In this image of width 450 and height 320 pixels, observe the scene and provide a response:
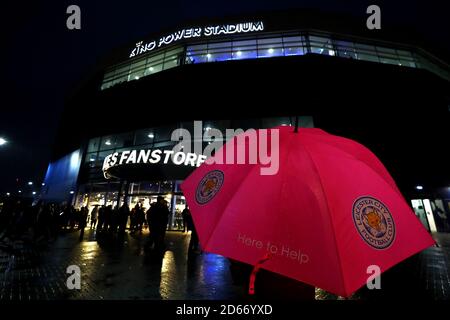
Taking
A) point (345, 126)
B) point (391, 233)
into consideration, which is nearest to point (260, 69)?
point (345, 126)

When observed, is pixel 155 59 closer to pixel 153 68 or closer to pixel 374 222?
pixel 153 68

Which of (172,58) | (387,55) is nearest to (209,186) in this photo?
(172,58)

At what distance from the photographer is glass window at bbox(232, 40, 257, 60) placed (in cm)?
2003

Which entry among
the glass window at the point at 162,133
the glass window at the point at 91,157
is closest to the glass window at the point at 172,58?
the glass window at the point at 162,133

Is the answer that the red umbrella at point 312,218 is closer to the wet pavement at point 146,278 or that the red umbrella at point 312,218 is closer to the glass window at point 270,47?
the wet pavement at point 146,278

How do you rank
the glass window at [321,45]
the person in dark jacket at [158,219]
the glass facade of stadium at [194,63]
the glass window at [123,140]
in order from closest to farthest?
the person in dark jacket at [158,219]
the glass facade of stadium at [194,63]
the glass window at [321,45]
the glass window at [123,140]

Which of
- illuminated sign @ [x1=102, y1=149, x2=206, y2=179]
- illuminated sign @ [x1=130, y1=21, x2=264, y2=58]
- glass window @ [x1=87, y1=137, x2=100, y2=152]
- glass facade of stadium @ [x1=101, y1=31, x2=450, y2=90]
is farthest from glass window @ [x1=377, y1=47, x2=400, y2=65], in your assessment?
glass window @ [x1=87, y1=137, x2=100, y2=152]

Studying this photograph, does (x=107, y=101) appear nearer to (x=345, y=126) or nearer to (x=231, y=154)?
(x=345, y=126)

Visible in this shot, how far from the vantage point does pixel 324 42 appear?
787 inches

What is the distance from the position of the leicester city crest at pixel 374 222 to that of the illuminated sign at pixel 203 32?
22.2 meters

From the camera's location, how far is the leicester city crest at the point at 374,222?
4.80 feet

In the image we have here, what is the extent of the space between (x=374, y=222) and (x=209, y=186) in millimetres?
1232

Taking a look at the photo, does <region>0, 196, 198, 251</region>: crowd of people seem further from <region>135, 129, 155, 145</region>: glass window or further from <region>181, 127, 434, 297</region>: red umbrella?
<region>135, 129, 155, 145</region>: glass window
